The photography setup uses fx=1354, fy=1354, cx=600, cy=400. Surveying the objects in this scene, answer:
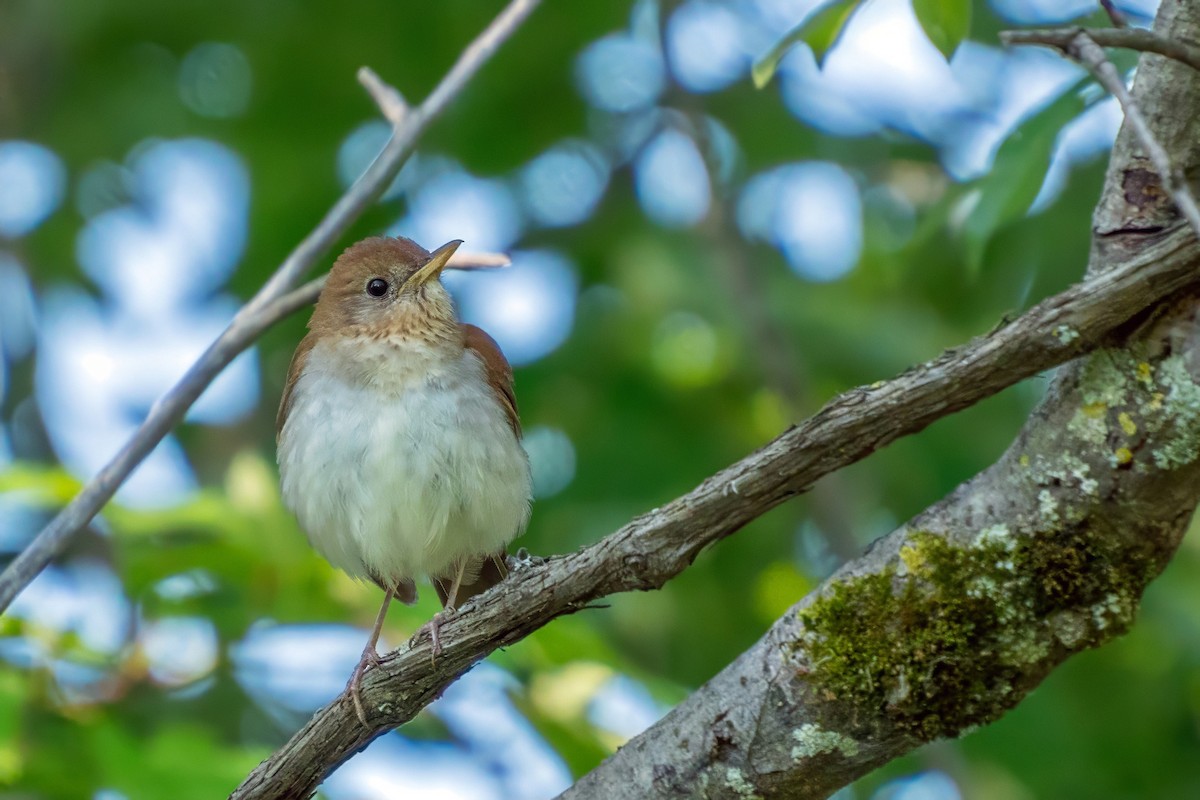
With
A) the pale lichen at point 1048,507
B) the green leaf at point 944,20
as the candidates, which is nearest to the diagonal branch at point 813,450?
the pale lichen at point 1048,507

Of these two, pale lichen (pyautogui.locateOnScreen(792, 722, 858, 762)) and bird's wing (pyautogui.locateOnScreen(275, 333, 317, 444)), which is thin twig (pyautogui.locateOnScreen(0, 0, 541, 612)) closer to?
bird's wing (pyautogui.locateOnScreen(275, 333, 317, 444))

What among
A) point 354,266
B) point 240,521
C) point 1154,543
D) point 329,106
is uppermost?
point 329,106

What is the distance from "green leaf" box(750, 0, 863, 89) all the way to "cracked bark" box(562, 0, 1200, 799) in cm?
81

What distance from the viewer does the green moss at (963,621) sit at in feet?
10.4

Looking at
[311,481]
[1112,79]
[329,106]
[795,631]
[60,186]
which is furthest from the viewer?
[60,186]

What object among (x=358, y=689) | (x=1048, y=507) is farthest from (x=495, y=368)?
(x=1048, y=507)

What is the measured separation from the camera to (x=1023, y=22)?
627 cm

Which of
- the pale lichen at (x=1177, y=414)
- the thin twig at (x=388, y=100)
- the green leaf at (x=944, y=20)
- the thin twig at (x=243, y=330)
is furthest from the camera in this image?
the thin twig at (x=388, y=100)

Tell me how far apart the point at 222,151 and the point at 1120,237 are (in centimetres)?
585

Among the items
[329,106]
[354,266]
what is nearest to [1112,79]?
[354,266]

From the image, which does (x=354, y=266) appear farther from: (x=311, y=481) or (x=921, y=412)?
(x=921, y=412)

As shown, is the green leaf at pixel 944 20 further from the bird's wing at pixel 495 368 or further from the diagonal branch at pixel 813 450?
the bird's wing at pixel 495 368

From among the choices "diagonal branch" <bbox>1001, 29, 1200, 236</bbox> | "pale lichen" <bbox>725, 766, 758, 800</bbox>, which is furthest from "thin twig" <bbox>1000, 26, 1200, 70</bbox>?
"pale lichen" <bbox>725, 766, 758, 800</bbox>

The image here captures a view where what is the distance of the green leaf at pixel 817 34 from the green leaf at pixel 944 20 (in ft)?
0.69
